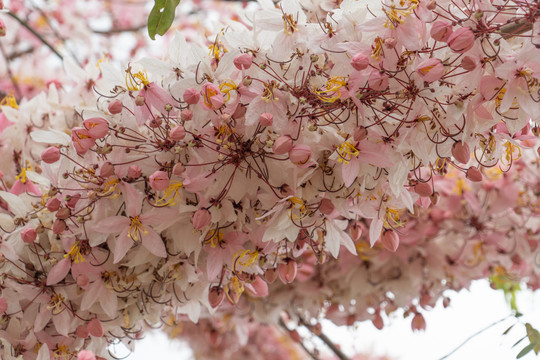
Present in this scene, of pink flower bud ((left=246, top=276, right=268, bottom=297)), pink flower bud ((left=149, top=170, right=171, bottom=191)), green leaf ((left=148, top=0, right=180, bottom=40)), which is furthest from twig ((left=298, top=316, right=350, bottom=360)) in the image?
green leaf ((left=148, top=0, right=180, bottom=40))

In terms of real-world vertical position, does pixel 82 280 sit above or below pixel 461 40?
below

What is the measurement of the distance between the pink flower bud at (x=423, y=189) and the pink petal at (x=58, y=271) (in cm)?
49

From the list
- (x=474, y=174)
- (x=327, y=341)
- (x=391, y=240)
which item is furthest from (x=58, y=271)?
(x=327, y=341)

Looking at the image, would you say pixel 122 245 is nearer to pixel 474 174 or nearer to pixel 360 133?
pixel 360 133

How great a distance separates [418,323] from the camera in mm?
1254

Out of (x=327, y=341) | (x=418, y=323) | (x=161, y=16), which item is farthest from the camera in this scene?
(x=327, y=341)

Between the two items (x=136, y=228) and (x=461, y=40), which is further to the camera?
(x=136, y=228)

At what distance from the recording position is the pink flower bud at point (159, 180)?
767 millimetres

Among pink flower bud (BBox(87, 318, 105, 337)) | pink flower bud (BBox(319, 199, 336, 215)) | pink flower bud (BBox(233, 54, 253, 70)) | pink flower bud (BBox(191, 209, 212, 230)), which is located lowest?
pink flower bud (BBox(87, 318, 105, 337))

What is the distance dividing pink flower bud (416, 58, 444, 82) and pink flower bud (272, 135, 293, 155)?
17 centimetres

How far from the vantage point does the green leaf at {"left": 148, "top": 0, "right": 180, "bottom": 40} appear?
0.78 m

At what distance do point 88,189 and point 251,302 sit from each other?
2.03 feet

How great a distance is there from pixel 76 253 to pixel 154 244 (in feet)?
0.36

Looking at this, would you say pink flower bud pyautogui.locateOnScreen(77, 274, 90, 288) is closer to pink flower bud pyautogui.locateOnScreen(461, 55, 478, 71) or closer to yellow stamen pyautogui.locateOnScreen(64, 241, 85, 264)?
yellow stamen pyautogui.locateOnScreen(64, 241, 85, 264)
